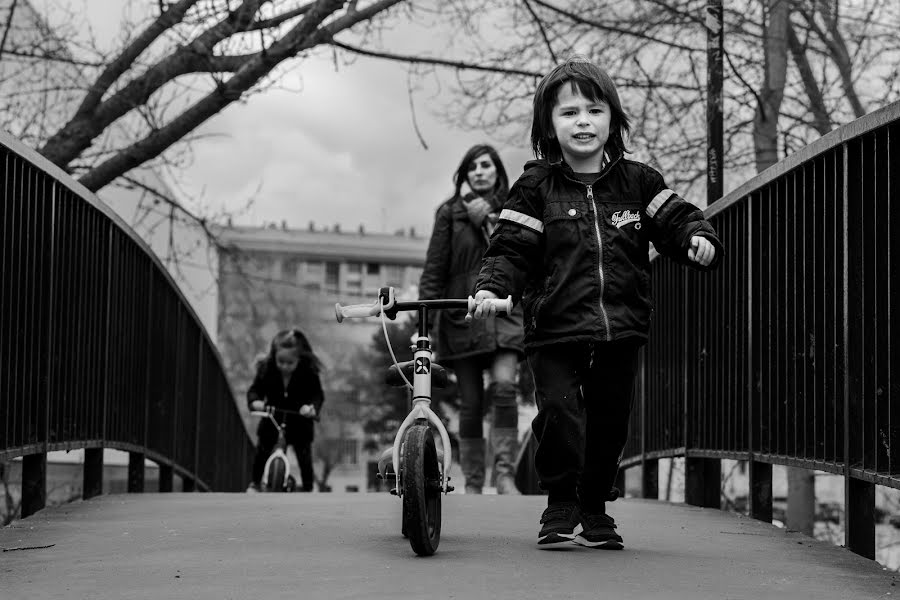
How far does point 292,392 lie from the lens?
468 inches

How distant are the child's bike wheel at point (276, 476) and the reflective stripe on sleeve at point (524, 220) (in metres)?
7.08

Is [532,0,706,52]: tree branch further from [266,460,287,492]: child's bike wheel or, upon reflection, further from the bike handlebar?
the bike handlebar

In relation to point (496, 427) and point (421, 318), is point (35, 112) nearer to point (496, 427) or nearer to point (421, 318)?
point (496, 427)

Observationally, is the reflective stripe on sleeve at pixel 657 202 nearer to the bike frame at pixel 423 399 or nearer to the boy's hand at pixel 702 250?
the boy's hand at pixel 702 250

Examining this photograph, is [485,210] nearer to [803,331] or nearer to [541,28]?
[803,331]

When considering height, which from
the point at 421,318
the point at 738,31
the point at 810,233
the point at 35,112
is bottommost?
the point at 421,318

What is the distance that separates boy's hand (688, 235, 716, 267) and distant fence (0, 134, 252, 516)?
8.20ft

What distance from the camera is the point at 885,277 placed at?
436cm

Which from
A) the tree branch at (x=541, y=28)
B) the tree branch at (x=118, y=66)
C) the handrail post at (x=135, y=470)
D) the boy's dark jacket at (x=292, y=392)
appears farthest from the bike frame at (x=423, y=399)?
the tree branch at (x=541, y=28)

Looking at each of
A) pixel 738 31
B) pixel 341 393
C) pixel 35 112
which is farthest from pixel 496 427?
pixel 341 393

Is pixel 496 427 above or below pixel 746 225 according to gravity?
below

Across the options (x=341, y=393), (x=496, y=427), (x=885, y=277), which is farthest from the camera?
(x=341, y=393)

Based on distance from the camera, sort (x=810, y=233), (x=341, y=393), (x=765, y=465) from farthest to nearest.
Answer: (x=341, y=393), (x=765, y=465), (x=810, y=233)

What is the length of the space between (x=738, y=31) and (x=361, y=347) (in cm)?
5798
